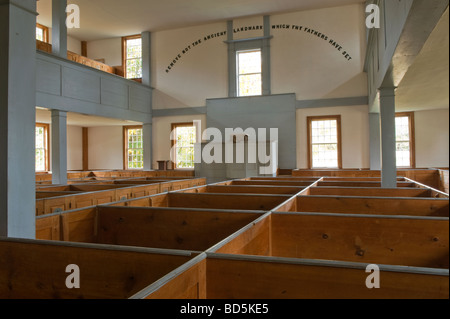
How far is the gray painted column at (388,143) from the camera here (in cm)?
495

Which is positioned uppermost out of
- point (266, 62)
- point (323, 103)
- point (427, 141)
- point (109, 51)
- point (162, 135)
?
point (109, 51)

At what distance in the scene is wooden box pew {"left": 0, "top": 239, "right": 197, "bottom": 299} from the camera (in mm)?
1594

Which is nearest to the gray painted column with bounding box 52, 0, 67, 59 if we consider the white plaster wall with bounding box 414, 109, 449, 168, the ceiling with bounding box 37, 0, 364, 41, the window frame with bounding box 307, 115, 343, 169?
the ceiling with bounding box 37, 0, 364, 41

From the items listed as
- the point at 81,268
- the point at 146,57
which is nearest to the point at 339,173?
the point at 146,57

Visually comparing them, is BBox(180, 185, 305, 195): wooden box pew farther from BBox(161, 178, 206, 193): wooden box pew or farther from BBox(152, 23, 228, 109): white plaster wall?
BBox(152, 23, 228, 109): white plaster wall

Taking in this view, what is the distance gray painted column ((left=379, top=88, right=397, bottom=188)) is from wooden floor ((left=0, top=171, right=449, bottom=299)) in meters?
0.86

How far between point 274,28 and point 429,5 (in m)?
8.25

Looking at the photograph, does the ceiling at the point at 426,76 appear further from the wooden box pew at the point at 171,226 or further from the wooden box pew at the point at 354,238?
the wooden box pew at the point at 171,226

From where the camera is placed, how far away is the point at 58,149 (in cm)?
727

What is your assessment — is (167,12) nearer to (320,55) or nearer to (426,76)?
(320,55)

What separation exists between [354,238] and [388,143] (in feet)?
10.0

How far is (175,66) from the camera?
36.1 ft

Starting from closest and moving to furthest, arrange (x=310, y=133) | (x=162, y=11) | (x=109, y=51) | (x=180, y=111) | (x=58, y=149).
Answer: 1. (x=58, y=149)
2. (x=162, y=11)
3. (x=310, y=133)
4. (x=180, y=111)
5. (x=109, y=51)

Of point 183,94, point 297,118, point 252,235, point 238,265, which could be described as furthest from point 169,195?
point 183,94
